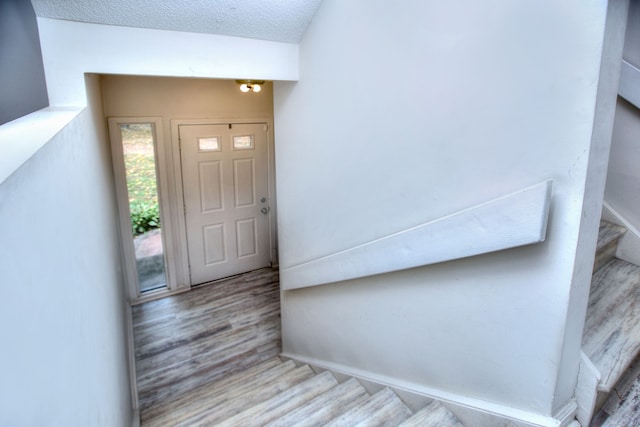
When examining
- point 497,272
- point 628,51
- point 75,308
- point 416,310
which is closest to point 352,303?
point 416,310

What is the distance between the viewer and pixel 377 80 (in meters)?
1.54

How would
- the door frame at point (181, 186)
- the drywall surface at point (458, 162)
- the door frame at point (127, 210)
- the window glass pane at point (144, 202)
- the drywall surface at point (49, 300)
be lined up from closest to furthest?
the drywall surface at point (49, 300) → the drywall surface at point (458, 162) → the door frame at point (127, 210) → the window glass pane at point (144, 202) → the door frame at point (181, 186)

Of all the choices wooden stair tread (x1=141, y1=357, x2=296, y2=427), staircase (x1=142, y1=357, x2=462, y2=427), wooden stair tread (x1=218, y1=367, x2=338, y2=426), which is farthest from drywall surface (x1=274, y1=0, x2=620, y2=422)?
wooden stair tread (x1=141, y1=357, x2=296, y2=427)

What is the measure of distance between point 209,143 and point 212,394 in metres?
2.42

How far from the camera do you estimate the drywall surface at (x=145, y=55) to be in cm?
157

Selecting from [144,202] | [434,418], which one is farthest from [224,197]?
[434,418]

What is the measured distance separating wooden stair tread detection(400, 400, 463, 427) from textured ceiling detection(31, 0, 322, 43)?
1.83 m

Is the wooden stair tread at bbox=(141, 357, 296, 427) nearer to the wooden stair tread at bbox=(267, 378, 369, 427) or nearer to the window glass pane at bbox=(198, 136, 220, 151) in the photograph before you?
the wooden stair tread at bbox=(267, 378, 369, 427)

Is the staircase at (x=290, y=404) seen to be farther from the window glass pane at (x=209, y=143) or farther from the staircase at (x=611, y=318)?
the window glass pane at (x=209, y=143)

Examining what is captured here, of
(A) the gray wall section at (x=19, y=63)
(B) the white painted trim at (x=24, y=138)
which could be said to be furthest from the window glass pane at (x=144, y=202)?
(B) the white painted trim at (x=24, y=138)

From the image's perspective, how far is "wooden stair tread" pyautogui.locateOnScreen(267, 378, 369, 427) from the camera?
186 centimetres

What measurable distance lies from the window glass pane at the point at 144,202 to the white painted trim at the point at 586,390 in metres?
3.61

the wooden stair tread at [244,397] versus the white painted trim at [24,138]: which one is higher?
the white painted trim at [24,138]

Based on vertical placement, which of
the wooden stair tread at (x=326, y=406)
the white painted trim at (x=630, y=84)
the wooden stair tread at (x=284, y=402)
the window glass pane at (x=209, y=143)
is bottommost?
Answer: the wooden stair tread at (x=284, y=402)
